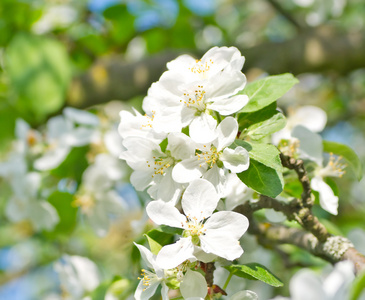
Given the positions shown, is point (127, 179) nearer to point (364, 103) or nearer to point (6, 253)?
point (364, 103)

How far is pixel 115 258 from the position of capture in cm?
324

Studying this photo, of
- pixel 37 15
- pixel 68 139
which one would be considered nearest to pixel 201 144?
pixel 68 139

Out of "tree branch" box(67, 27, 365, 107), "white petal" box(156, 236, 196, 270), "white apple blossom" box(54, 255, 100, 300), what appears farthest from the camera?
"tree branch" box(67, 27, 365, 107)

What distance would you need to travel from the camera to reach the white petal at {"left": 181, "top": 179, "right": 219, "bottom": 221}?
93 cm

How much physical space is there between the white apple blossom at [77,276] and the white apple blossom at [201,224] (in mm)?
623

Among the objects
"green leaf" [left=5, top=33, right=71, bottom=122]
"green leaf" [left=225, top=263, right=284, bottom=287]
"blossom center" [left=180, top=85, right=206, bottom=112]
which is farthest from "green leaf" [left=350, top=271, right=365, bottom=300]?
"green leaf" [left=5, top=33, right=71, bottom=122]

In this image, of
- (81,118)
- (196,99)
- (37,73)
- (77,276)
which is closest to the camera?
(196,99)

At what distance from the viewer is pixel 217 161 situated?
0.98 metres

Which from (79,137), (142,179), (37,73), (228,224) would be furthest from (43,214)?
(228,224)

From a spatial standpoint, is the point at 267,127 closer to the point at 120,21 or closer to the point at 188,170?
the point at 188,170

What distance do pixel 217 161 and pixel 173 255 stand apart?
0.21m

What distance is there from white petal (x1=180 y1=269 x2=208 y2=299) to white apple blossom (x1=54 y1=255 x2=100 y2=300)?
0.62 metres

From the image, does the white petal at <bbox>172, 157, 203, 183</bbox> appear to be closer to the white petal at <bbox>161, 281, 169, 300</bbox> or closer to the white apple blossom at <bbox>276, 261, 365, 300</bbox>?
the white petal at <bbox>161, 281, 169, 300</bbox>

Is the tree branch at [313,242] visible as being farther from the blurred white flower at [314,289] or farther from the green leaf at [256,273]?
the blurred white flower at [314,289]
